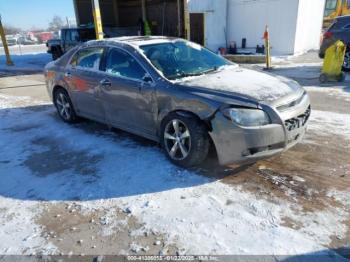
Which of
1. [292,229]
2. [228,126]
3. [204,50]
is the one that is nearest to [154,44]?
[204,50]

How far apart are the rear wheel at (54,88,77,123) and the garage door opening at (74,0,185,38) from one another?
9.03 meters

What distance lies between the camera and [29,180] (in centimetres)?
397

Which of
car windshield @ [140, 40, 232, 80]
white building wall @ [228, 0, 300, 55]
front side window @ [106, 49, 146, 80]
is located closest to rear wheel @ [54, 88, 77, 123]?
front side window @ [106, 49, 146, 80]

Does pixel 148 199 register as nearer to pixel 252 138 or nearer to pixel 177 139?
pixel 177 139

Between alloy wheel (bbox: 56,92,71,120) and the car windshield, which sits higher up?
the car windshield

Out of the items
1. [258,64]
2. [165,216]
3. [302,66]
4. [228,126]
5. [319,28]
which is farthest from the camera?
[319,28]

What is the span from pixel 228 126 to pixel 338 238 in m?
1.46

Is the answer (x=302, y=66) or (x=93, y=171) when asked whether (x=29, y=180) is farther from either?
(x=302, y=66)

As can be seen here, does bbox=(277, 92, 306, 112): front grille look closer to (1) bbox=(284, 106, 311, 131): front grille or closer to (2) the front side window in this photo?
(1) bbox=(284, 106, 311, 131): front grille

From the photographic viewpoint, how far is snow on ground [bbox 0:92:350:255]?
A: 8.91ft

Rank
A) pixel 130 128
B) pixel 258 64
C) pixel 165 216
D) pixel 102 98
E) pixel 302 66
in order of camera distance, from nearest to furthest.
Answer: pixel 165 216
pixel 130 128
pixel 102 98
pixel 302 66
pixel 258 64

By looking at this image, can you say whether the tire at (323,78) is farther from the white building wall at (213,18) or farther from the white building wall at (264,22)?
the white building wall at (213,18)

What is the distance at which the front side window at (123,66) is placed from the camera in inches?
168

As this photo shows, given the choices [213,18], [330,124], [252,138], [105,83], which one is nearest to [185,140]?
[252,138]
